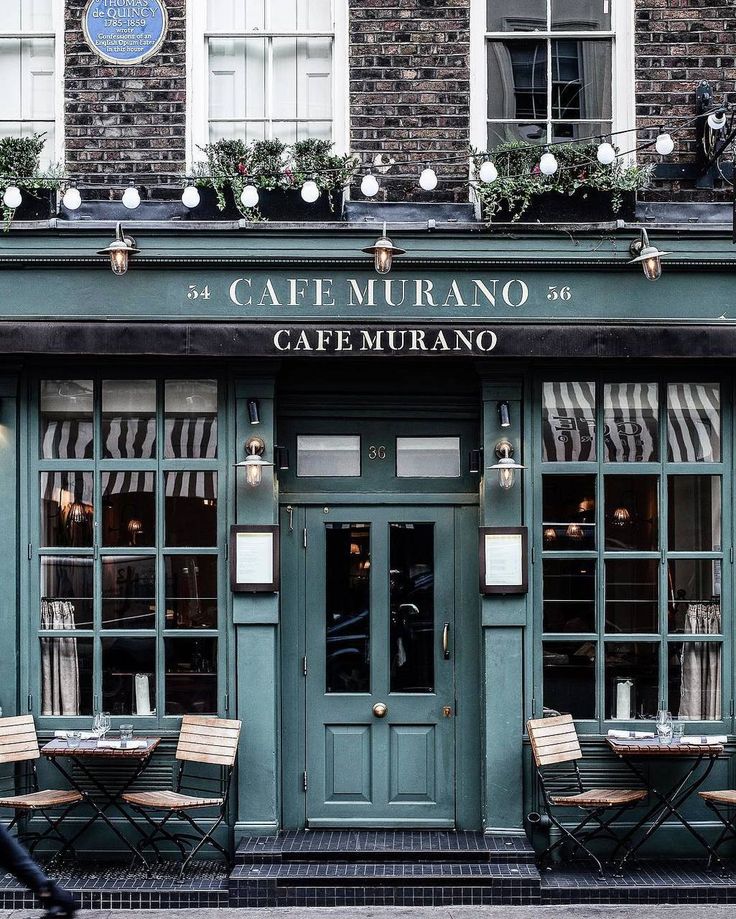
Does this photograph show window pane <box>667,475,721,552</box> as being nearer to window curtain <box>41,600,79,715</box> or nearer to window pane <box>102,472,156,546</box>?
window pane <box>102,472,156,546</box>

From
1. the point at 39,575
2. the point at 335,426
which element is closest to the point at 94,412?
the point at 39,575

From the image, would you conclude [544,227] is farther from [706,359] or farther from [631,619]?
[631,619]


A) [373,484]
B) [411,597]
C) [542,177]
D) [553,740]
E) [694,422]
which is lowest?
[553,740]

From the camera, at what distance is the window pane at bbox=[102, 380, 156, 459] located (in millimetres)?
8383

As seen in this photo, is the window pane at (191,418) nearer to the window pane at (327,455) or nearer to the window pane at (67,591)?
the window pane at (327,455)

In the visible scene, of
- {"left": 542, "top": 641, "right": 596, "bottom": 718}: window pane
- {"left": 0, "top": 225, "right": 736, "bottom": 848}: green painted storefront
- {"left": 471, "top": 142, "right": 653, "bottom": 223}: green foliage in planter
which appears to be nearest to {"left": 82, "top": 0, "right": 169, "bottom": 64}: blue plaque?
{"left": 0, "top": 225, "right": 736, "bottom": 848}: green painted storefront

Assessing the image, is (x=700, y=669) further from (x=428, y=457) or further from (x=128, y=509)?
(x=128, y=509)

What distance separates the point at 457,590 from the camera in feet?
28.1

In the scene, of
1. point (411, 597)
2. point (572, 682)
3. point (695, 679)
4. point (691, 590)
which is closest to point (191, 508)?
point (411, 597)

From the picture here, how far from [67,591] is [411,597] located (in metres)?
2.65

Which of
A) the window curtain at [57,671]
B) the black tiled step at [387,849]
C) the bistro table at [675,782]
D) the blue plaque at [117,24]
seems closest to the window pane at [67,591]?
the window curtain at [57,671]

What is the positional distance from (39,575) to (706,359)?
5.31 meters

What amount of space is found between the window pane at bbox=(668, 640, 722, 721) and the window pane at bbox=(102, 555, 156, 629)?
3.98 m

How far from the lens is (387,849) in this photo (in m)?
7.93
